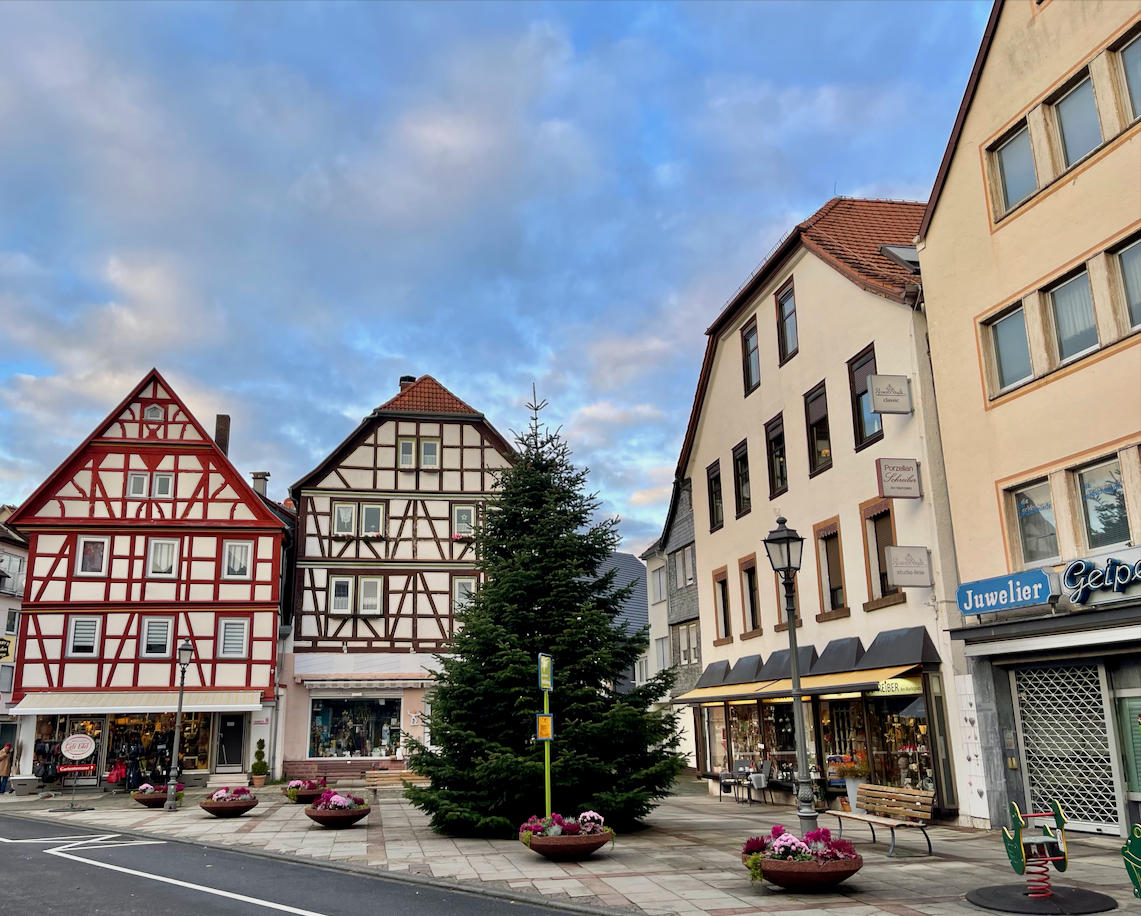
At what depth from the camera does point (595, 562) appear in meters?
21.6

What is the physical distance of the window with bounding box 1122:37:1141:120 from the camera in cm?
1540

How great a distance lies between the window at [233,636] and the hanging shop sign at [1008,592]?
2805 centimetres

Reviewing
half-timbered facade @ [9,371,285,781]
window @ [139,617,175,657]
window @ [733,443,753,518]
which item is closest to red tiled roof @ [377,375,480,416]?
half-timbered facade @ [9,371,285,781]

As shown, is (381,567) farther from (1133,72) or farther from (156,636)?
(1133,72)

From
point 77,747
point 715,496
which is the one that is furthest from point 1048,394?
point 77,747

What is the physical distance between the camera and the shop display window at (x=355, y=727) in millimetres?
39219

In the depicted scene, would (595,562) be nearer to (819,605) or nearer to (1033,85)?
(819,605)

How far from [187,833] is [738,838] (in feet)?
37.6

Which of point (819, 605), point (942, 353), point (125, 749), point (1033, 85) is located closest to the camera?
point (1033, 85)

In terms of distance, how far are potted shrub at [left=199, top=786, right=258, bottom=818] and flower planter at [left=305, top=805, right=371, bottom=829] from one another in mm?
3842

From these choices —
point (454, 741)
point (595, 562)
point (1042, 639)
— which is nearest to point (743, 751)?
point (595, 562)

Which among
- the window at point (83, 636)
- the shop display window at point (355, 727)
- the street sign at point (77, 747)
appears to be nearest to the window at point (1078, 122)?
the street sign at point (77, 747)

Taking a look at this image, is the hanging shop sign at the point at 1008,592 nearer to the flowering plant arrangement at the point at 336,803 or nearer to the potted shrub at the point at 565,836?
the potted shrub at the point at 565,836

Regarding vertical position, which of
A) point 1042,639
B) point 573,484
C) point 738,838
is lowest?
point 738,838
